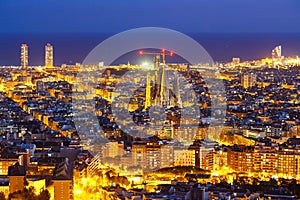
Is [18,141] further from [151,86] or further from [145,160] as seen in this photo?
[151,86]

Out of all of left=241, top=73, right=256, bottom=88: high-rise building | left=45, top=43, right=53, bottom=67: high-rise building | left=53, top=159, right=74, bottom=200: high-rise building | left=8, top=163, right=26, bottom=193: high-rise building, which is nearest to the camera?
left=53, top=159, right=74, bottom=200: high-rise building

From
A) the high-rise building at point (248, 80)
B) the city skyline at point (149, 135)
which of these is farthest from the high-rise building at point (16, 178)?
the high-rise building at point (248, 80)

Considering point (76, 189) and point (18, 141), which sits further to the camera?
point (18, 141)

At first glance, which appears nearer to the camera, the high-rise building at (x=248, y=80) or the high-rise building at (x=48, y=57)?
the high-rise building at (x=248, y=80)

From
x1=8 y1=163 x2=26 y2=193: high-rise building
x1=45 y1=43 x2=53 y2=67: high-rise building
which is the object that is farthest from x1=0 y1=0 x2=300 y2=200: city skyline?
x1=45 y1=43 x2=53 y2=67: high-rise building

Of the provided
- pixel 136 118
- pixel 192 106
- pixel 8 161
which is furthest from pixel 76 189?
pixel 192 106

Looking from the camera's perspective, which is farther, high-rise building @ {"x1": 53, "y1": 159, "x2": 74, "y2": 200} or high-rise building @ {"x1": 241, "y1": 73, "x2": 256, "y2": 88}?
high-rise building @ {"x1": 241, "y1": 73, "x2": 256, "y2": 88}

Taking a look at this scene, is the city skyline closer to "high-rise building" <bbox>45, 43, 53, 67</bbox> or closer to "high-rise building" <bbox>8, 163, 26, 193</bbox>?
"high-rise building" <bbox>8, 163, 26, 193</bbox>

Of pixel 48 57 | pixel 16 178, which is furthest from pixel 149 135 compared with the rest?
pixel 48 57

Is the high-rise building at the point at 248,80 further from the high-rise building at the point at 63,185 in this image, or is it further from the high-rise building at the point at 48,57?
the high-rise building at the point at 63,185

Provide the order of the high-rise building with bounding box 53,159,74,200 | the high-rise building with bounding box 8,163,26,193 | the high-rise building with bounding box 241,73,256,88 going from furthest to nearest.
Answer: the high-rise building with bounding box 241,73,256,88 < the high-rise building with bounding box 8,163,26,193 < the high-rise building with bounding box 53,159,74,200

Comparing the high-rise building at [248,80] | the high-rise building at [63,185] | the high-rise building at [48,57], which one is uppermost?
the high-rise building at [48,57]
